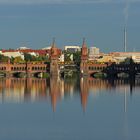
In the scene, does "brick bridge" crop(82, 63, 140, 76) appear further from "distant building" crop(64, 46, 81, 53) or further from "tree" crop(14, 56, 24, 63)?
"distant building" crop(64, 46, 81, 53)

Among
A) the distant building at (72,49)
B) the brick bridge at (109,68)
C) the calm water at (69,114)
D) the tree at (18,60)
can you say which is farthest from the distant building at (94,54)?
the calm water at (69,114)

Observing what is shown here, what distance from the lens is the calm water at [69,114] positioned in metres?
29.3

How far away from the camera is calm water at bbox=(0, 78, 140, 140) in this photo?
29.3 metres

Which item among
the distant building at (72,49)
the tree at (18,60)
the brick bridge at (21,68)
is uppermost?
the distant building at (72,49)

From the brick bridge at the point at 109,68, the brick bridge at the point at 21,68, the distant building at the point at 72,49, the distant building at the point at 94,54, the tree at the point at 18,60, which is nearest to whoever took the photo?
the brick bridge at the point at 21,68

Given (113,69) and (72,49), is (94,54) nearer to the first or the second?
(72,49)

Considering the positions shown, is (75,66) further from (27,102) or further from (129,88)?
(27,102)

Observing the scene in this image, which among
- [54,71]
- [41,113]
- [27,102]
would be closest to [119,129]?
[41,113]

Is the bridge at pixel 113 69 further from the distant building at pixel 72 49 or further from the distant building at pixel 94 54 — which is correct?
the distant building at pixel 72 49

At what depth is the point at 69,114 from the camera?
36.2 m

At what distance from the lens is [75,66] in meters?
85.8

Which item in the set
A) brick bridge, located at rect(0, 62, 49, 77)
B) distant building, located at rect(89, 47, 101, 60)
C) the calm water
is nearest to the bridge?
brick bridge, located at rect(0, 62, 49, 77)

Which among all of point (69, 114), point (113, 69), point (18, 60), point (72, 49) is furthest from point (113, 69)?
point (72, 49)

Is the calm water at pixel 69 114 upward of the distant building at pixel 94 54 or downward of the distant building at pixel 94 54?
downward
